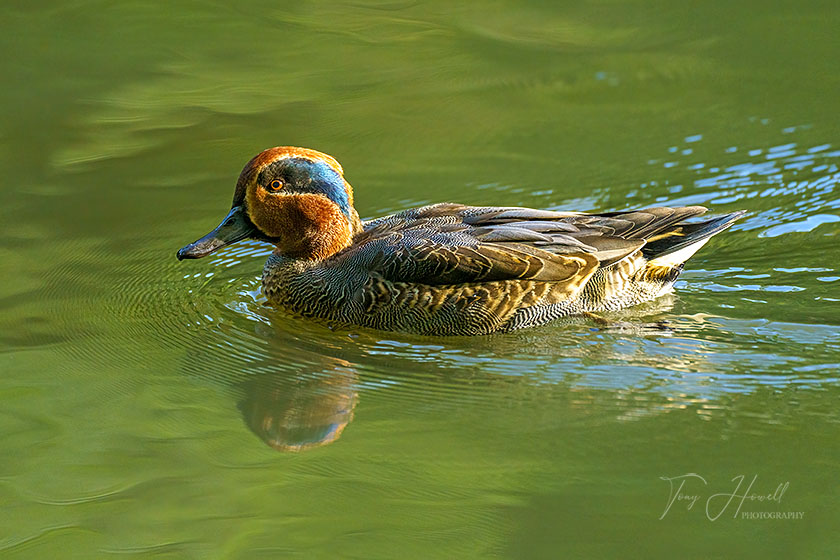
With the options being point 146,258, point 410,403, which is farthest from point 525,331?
point 146,258

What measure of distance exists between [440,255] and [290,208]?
1.23 m

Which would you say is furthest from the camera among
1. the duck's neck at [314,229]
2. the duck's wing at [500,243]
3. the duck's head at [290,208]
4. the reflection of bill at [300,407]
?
the duck's neck at [314,229]

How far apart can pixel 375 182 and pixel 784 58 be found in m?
4.86

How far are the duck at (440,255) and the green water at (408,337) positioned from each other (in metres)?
0.20

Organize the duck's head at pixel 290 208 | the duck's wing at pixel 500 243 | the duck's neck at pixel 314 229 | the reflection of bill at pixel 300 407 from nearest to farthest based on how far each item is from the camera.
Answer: the reflection of bill at pixel 300 407 → the duck's wing at pixel 500 243 → the duck's head at pixel 290 208 → the duck's neck at pixel 314 229

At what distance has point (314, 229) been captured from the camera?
25.9 feet

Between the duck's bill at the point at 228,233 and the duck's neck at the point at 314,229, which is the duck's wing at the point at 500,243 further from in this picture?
the duck's bill at the point at 228,233

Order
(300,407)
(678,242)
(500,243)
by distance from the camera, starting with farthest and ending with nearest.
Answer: (678,242) < (500,243) < (300,407)

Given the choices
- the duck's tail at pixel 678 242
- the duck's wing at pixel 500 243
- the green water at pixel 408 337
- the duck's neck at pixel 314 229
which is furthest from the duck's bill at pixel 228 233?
→ the duck's tail at pixel 678 242

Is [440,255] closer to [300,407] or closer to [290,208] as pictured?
[290,208]

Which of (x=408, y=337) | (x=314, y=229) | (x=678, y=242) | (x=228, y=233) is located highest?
(x=678, y=242)

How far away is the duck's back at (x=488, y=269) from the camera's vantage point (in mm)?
7324

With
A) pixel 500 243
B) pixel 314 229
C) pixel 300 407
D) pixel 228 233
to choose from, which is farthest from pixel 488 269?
pixel 228 233

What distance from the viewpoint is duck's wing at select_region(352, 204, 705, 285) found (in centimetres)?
732
